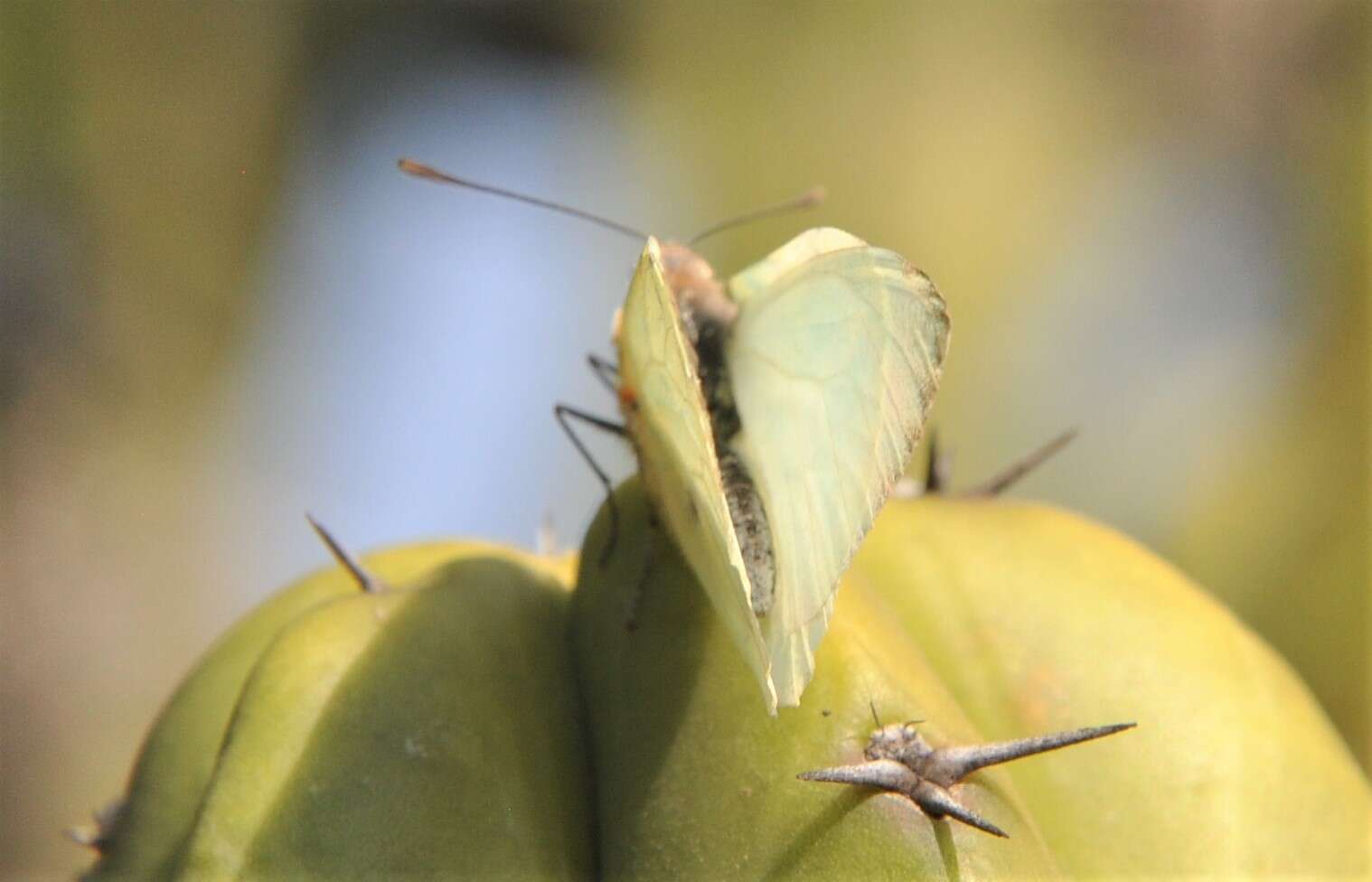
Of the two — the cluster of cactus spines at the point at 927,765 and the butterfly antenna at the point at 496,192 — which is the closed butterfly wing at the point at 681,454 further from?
A: the butterfly antenna at the point at 496,192

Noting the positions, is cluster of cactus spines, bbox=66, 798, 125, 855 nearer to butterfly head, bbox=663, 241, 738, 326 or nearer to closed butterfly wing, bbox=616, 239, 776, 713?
closed butterfly wing, bbox=616, 239, 776, 713

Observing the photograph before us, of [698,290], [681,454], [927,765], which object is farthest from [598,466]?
[927,765]

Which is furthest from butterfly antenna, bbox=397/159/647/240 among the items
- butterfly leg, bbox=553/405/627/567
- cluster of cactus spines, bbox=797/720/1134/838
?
cluster of cactus spines, bbox=797/720/1134/838

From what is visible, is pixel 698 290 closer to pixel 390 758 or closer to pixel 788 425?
pixel 788 425

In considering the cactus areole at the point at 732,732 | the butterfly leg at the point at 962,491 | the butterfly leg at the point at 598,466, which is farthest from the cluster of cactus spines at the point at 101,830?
the butterfly leg at the point at 962,491

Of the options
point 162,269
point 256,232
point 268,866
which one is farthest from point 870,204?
point 268,866

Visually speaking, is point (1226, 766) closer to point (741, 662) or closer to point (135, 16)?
point (741, 662)

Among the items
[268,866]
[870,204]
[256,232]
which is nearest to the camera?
[268,866]
